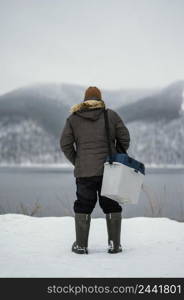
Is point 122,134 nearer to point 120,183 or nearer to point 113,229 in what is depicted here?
point 120,183

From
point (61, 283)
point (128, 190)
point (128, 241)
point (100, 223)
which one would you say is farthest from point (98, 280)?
point (100, 223)

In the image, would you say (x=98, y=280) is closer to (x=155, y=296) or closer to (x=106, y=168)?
(x=155, y=296)

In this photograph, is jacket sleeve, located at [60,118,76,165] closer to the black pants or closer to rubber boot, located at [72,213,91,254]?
the black pants

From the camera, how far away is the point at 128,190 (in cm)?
414

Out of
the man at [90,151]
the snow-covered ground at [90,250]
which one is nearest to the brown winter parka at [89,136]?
the man at [90,151]

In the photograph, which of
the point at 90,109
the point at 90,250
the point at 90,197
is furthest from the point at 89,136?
the point at 90,250

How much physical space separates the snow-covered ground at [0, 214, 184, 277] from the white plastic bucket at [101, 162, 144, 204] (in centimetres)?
51

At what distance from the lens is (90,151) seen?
4.31m

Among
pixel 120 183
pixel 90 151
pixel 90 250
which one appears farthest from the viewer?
pixel 90 250

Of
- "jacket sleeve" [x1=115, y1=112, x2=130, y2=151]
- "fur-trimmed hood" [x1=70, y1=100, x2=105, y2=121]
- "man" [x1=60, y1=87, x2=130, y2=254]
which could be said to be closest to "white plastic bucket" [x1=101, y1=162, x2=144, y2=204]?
"man" [x1=60, y1=87, x2=130, y2=254]

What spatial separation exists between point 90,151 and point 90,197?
0.40 m

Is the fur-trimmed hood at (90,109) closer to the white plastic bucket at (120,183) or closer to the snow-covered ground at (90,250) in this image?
the white plastic bucket at (120,183)

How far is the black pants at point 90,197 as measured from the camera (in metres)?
4.30

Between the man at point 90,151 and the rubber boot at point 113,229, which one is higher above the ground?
the man at point 90,151
